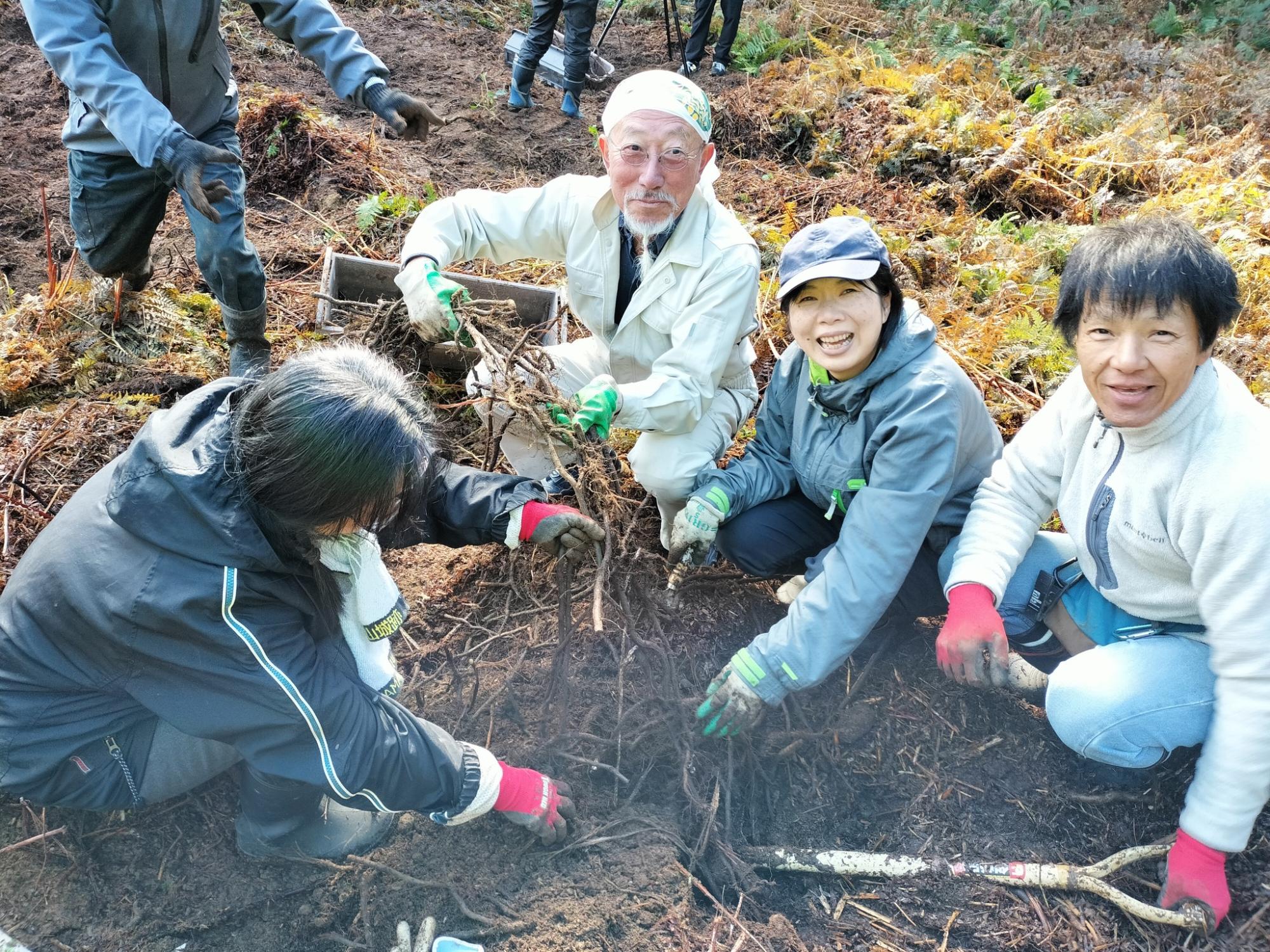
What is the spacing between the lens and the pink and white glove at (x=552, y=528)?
7.43 ft

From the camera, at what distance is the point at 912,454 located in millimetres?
2291

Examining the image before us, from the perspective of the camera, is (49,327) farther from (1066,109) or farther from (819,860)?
(1066,109)

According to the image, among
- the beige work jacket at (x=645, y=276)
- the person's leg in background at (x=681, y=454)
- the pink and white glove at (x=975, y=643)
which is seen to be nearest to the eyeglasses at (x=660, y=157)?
the beige work jacket at (x=645, y=276)

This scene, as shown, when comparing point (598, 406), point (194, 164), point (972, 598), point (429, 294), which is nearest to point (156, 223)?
point (194, 164)

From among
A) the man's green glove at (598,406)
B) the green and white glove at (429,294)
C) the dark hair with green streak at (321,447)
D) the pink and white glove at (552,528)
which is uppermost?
the dark hair with green streak at (321,447)

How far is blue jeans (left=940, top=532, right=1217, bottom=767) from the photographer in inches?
84.4

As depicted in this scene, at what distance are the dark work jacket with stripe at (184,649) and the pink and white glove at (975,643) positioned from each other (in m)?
1.25

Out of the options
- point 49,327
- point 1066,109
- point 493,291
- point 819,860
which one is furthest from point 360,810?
point 1066,109

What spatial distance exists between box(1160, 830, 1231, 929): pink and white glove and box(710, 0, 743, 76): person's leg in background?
23.3 ft

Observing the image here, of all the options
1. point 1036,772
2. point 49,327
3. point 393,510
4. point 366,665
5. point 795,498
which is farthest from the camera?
point 49,327

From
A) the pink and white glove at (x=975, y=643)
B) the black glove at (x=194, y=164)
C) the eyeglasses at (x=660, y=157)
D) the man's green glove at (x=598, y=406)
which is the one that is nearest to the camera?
the pink and white glove at (x=975, y=643)

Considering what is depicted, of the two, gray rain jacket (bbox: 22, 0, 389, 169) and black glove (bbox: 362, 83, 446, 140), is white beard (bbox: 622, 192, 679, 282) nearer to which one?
black glove (bbox: 362, 83, 446, 140)

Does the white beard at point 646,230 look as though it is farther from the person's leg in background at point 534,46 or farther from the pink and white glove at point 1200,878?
the person's leg in background at point 534,46

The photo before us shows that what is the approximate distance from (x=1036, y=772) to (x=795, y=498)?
1.02 meters
